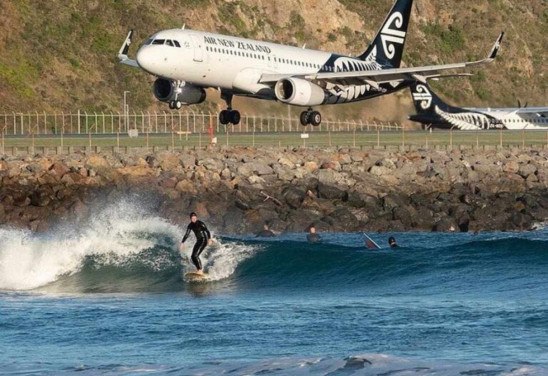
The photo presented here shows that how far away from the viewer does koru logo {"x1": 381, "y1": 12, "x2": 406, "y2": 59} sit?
78.4 metres

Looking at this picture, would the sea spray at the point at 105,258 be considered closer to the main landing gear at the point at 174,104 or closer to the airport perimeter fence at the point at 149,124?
the main landing gear at the point at 174,104

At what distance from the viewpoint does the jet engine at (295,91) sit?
213 ft

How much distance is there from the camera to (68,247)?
134ft

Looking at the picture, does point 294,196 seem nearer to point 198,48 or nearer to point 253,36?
point 198,48

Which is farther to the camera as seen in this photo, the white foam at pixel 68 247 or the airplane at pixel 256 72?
the airplane at pixel 256 72

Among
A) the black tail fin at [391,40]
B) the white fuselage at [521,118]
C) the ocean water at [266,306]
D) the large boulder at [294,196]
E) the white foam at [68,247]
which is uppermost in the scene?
the black tail fin at [391,40]

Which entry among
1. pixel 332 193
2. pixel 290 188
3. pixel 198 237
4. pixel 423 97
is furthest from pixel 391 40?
pixel 198 237

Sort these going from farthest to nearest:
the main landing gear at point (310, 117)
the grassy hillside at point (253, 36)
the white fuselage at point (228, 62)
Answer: the grassy hillside at point (253, 36), the main landing gear at point (310, 117), the white fuselage at point (228, 62)

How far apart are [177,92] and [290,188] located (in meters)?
7.84

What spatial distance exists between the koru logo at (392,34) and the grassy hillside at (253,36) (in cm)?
908

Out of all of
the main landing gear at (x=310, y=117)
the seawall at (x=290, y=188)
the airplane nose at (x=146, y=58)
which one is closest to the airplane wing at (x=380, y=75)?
the main landing gear at (x=310, y=117)

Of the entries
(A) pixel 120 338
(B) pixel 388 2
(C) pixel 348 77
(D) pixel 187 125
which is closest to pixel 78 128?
(D) pixel 187 125

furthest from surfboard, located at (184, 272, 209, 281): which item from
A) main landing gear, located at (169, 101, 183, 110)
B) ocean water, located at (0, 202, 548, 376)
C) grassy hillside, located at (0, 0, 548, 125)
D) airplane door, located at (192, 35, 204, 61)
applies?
grassy hillside, located at (0, 0, 548, 125)

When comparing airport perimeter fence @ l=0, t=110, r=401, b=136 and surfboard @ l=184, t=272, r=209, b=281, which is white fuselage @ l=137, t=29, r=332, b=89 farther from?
surfboard @ l=184, t=272, r=209, b=281
